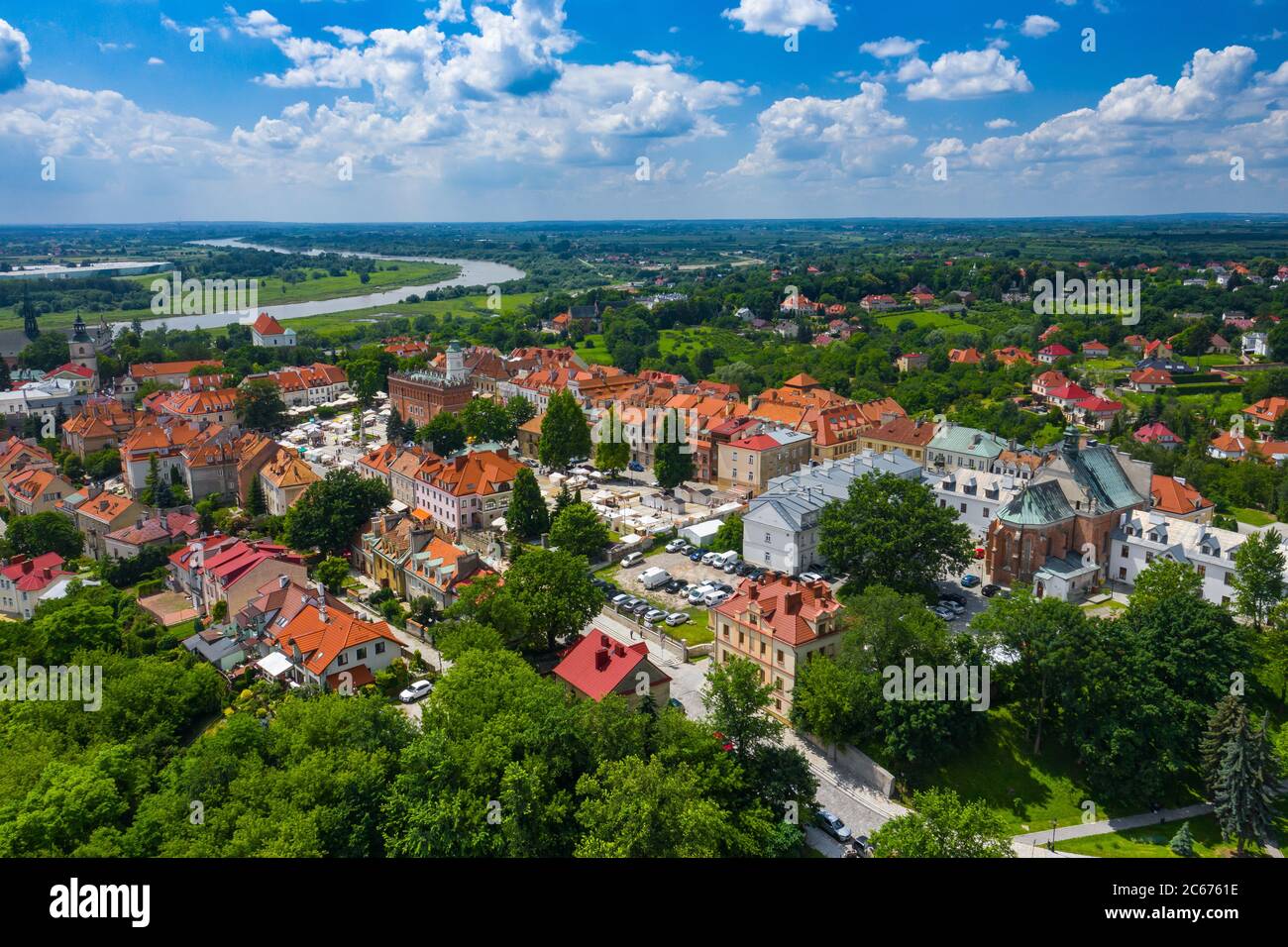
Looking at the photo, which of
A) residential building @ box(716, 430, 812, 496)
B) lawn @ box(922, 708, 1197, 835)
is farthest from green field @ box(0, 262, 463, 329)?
lawn @ box(922, 708, 1197, 835)

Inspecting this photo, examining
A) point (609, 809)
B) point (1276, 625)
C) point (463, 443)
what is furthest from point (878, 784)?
point (463, 443)

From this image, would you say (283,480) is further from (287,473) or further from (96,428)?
(96,428)

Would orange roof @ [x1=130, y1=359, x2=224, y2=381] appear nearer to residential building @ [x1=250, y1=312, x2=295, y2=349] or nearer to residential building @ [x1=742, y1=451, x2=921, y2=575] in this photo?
residential building @ [x1=250, y1=312, x2=295, y2=349]

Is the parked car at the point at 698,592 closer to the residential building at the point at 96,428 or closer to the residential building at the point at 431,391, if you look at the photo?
the residential building at the point at 431,391

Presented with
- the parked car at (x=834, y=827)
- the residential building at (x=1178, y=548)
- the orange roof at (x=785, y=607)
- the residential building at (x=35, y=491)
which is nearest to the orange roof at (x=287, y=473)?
the residential building at (x=35, y=491)
